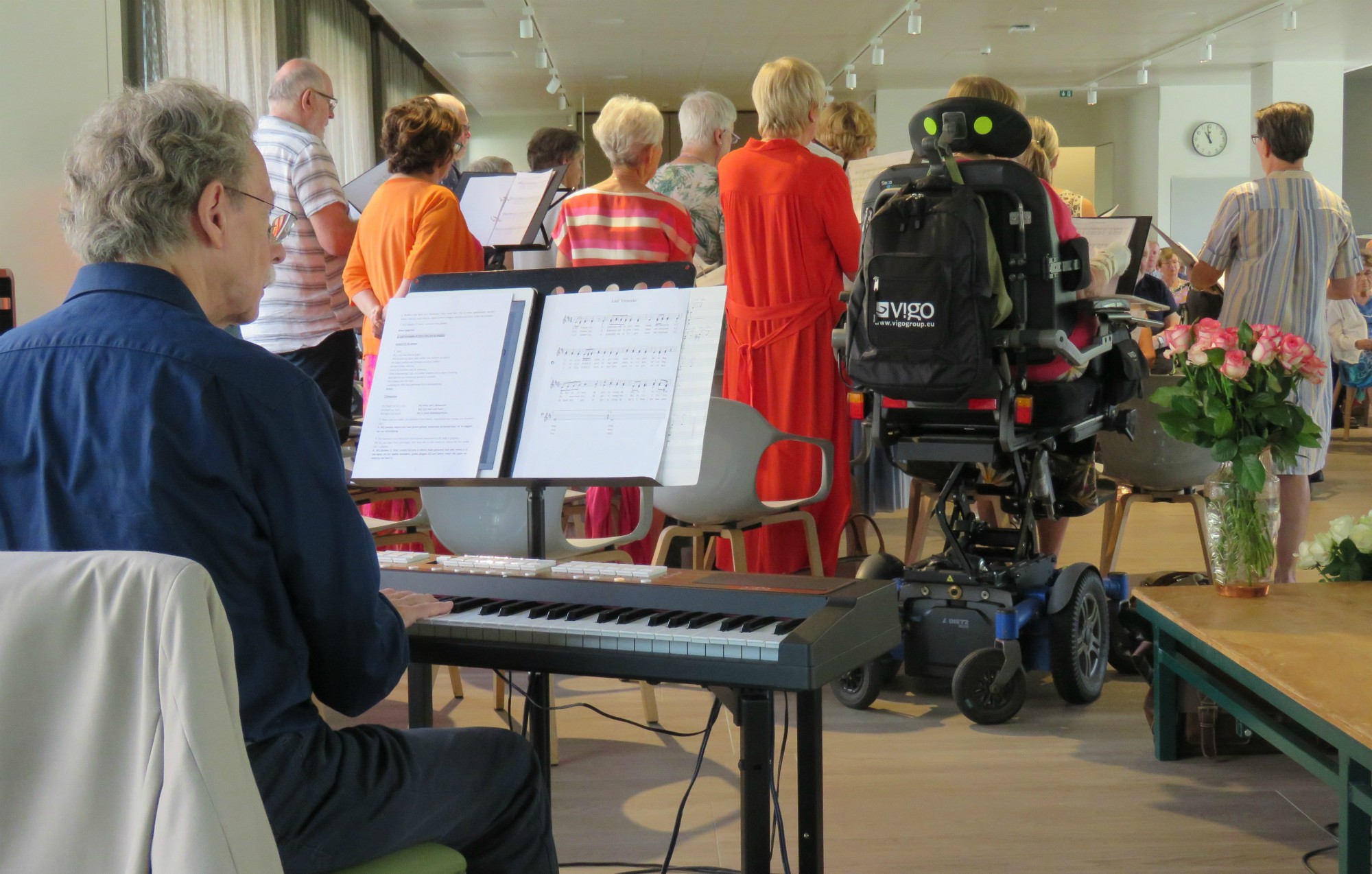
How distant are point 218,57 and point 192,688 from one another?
7137 millimetres

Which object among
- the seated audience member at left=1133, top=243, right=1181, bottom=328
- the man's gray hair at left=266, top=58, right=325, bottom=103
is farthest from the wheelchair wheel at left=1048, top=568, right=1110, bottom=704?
the seated audience member at left=1133, top=243, right=1181, bottom=328

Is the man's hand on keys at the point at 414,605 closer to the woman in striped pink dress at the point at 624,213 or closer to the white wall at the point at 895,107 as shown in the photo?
the woman in striped pink dress at the point at 624,213

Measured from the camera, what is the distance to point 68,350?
1.18 m

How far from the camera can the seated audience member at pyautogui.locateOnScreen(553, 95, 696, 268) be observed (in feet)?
12.0

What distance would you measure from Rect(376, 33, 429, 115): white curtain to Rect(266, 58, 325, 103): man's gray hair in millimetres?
7552

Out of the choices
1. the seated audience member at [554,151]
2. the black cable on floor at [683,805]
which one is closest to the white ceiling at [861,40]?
the seated audience member at [554,151]

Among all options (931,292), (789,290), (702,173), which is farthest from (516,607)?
(702,173)

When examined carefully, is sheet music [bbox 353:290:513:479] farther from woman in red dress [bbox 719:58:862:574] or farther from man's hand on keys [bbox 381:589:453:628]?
woman in red dress [bbox 719:58:862:574]

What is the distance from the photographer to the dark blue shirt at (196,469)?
3.78 ft

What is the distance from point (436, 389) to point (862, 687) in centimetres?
163

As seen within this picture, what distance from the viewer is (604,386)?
173 centimetres

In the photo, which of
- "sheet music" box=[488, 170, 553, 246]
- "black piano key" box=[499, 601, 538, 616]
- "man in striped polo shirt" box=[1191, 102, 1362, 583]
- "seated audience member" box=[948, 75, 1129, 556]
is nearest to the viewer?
"black piano key" box=[499, 601, 538, 616]

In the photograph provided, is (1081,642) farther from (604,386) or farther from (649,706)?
(604,386)

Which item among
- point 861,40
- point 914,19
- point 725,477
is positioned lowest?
point 725,477
